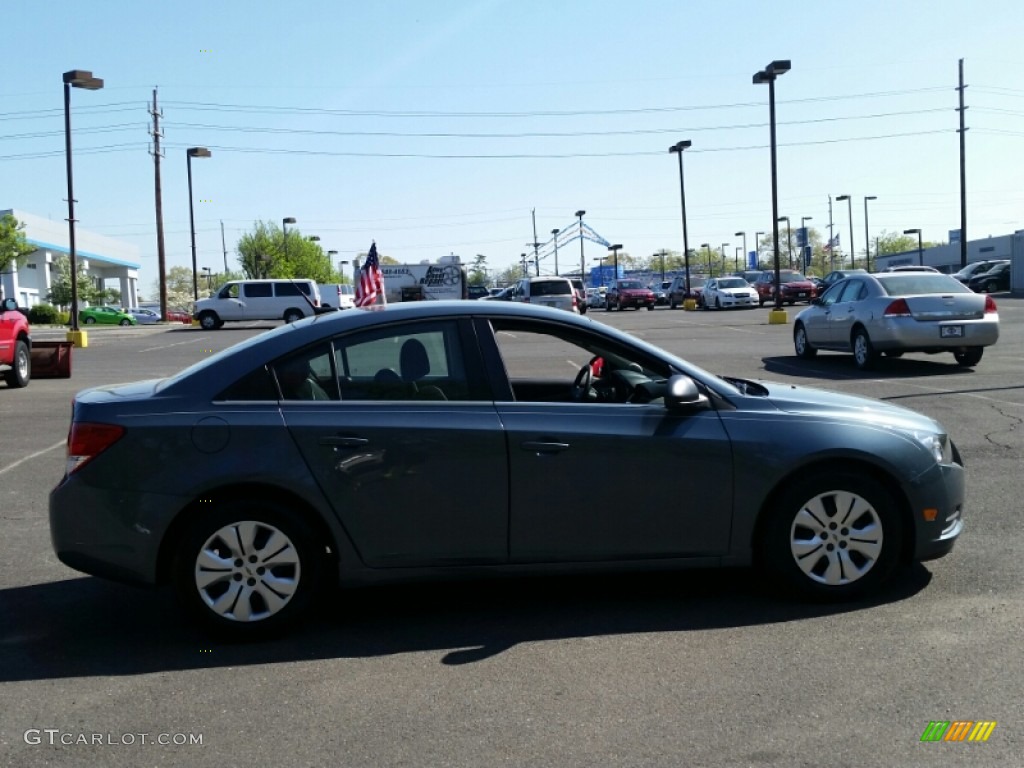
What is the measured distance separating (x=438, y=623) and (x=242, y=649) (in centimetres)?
92

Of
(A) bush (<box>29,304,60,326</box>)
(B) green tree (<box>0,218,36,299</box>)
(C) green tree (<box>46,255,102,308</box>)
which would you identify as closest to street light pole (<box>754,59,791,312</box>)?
(B) green tree (<box>0,218,36,299</box>)

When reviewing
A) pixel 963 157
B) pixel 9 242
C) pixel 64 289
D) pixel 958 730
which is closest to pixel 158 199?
pixel 9 242

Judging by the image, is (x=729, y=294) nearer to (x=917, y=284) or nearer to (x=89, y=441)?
(x=917, y=284)

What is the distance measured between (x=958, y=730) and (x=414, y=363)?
2.75 m

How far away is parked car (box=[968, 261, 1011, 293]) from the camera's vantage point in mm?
52188

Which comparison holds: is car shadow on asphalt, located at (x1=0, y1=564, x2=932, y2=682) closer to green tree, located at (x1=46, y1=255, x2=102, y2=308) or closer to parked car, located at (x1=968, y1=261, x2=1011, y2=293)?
parked car, located at (x1=968, y1=261, x2=1011, y2=293)

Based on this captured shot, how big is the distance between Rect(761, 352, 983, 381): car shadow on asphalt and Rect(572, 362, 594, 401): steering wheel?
10750 mm

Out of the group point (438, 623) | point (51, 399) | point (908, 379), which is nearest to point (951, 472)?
point (438, 623)

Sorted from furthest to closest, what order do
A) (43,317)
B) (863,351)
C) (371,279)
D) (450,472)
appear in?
(43,317), (371,279), (863,351), (450,472)

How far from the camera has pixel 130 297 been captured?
97438mm

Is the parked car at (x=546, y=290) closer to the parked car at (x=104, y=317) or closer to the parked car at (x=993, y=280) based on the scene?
the parked car at (x=993, y=280)

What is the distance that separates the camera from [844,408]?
5352 mm

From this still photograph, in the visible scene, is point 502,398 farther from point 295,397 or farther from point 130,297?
point 130,297

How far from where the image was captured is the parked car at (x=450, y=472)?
4816 mm
